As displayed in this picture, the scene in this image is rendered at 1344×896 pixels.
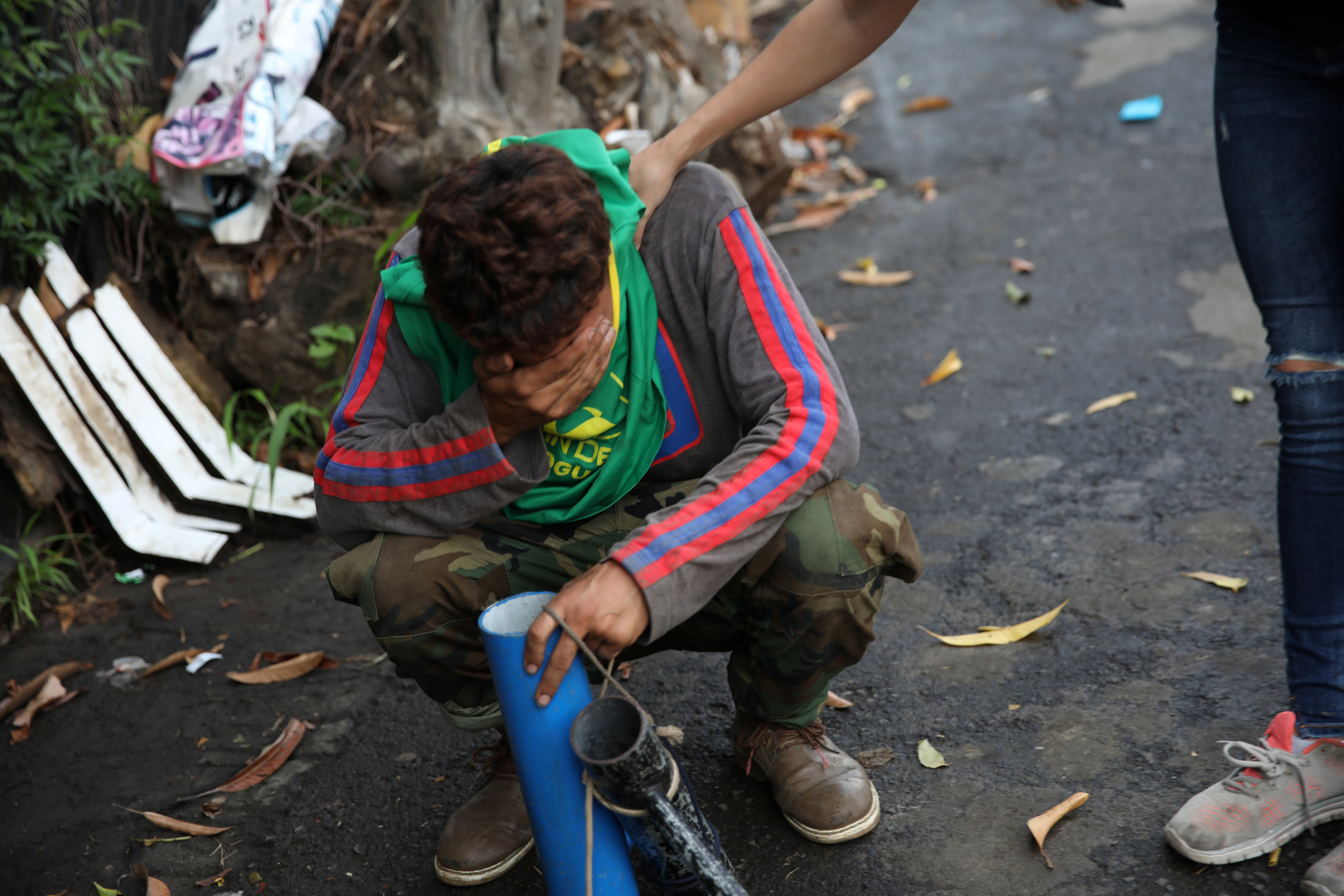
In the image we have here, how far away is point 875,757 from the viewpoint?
2.22 meters

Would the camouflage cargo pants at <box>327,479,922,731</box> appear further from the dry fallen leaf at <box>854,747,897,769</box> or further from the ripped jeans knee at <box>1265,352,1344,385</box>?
the ripped jeans knee at <box>1265,352,1344,385</box>

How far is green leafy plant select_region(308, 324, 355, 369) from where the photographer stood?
376cm

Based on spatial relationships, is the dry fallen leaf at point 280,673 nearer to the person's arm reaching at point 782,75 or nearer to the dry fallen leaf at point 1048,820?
the person's arm reaching at point 782,75

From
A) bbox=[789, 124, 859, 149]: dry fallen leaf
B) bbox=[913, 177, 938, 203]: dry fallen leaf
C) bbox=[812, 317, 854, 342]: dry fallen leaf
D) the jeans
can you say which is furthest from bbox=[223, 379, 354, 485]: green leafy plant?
bbox=[789, 124, 859, 149]: dry fallen leaf

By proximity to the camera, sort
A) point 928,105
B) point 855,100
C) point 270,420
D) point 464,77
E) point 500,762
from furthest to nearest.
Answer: point 855,100 → point 928,105 → point 464,77 → point 270,420 → point 500,762

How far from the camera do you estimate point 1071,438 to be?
339 cm

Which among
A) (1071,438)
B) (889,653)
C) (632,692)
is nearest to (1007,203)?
(1071,438)

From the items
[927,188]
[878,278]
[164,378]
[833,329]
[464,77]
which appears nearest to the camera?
[164,378]

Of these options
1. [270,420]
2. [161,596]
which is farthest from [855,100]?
[161,596]

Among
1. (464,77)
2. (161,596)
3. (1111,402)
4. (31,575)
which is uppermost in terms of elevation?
(464,77)

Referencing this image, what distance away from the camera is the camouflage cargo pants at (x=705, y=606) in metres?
1.82

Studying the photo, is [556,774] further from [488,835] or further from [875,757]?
[875,757]

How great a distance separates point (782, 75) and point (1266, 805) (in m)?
1.63

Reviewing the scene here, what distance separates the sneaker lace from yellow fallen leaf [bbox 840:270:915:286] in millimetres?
3202
